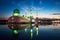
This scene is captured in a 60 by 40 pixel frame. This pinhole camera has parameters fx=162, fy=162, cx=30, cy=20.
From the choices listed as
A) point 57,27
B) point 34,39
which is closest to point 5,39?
point 34,39

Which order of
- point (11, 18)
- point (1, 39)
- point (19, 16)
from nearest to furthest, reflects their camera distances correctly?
1. point (1, 39)
2. point (11, 18)
3. point (19, 16)

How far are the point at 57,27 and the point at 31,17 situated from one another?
867 mm

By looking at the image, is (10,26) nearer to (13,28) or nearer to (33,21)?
(13,28)

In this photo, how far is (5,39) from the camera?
265cm

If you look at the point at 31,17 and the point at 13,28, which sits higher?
the point at 31,17

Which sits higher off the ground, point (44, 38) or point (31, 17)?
point (31, 17)

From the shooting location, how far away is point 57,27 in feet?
12.5

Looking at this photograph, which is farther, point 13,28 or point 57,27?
point 57,27

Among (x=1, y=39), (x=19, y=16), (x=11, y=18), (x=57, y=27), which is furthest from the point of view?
(x=57, y=27)

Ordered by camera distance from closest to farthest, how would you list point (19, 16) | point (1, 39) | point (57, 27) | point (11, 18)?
1. point (1, 39)
2. point (11, 18)
3. point (19, 16)
4. point (57, 27)

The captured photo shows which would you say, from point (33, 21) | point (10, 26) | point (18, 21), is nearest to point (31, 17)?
point (33, 21)

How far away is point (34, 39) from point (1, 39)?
542 millimetres

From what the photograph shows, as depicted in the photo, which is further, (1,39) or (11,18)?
(11,18)

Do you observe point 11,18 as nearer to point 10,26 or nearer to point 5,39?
point 10,26
